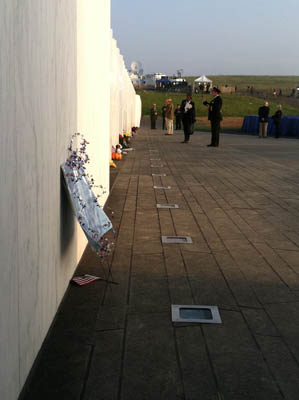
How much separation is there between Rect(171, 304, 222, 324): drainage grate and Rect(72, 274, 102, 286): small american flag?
0.82m

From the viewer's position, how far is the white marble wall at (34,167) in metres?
2.22

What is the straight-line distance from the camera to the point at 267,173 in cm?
1212

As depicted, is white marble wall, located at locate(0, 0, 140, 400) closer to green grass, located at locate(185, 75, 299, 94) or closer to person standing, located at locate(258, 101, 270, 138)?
person standing, located at locate(258, 101, 270, 138)

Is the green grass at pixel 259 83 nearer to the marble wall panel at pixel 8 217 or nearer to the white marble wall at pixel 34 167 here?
the white marble wall at pixel 34 167

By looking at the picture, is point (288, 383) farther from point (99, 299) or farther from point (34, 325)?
point (99, 299)

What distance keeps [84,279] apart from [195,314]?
108 centimetres

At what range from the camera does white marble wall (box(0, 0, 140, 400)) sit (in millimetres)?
2219

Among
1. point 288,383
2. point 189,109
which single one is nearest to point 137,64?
point 189,109

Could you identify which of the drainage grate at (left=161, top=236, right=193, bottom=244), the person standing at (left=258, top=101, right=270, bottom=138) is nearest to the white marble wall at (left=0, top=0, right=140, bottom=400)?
the drainage grate at (left=161, top=236, right=193, bottom=244)

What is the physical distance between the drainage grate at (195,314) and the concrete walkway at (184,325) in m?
0.06

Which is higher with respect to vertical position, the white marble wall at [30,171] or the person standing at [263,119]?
the white marble wall at [30,171]

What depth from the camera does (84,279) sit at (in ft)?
14.3

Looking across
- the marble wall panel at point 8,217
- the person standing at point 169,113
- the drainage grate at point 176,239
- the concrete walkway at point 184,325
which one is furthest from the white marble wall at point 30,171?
the person standing at point 169,113

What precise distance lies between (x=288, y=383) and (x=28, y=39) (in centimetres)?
217
